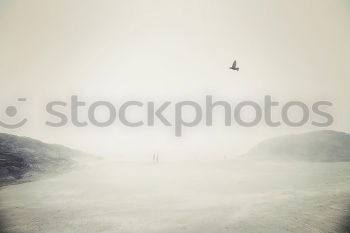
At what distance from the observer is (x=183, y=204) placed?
883 inches

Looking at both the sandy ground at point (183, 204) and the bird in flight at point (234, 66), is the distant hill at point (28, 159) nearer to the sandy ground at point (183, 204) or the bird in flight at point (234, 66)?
the sandy ground at point (183, 204)

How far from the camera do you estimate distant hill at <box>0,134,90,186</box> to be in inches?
1527

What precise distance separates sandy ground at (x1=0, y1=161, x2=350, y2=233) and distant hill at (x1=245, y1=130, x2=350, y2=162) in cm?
2855

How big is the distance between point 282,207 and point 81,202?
1653cm

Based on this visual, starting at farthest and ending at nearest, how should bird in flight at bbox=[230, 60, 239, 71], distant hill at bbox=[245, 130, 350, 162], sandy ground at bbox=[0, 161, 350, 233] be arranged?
distant hill at bbox=[245, 130, 350, 162] → bird in flight at bbox=[230, 60, 239, 71] → sandy ground at bbox=[0, 161, 350, 233]

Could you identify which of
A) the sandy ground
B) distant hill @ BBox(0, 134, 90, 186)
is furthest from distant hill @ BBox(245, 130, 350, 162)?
distant hill @ BBox(0, 134, 90, 186)

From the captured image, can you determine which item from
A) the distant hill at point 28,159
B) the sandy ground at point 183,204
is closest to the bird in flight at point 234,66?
the sandy ground at point 183,204

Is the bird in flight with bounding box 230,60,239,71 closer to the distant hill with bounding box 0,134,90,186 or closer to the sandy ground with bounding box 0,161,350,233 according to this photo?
the sandy ground with bounding box 0,161,350,233

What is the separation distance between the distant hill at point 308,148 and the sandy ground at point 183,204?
28.6 meters

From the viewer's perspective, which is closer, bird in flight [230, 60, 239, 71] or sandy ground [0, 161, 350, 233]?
sandy ground [0, 161, 350, 233]

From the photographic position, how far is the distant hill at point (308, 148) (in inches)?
2516

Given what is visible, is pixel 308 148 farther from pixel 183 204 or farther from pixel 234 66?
pixel 183 204

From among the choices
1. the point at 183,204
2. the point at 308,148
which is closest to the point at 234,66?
the point at 183,204

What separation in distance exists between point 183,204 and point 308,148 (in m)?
57.5
